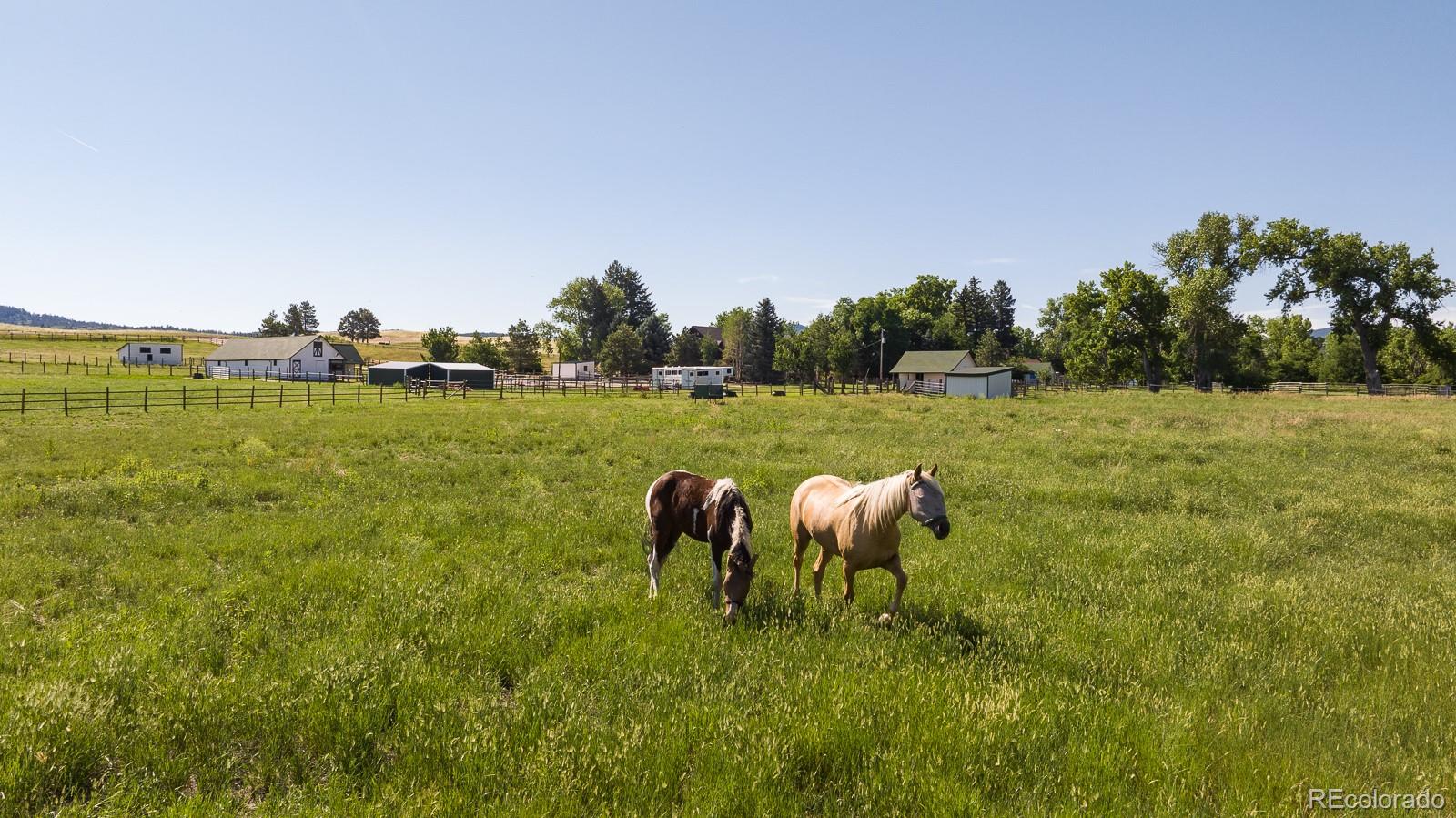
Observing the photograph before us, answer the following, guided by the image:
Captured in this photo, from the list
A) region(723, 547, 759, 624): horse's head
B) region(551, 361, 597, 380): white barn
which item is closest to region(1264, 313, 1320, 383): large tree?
region(551, 361, 597, 380): white barn

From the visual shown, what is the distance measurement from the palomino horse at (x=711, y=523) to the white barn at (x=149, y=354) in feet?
353

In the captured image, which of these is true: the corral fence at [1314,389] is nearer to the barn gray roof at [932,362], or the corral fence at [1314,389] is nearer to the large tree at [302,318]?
the barn gray roof at [932,362]

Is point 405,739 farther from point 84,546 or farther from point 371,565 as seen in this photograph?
point 84,546

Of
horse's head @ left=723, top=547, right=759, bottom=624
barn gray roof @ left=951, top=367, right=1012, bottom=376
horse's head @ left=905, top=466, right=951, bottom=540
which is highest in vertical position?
barn gray roof @ left=951, top=367, right=1012, bottom=376

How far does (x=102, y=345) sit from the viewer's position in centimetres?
10525

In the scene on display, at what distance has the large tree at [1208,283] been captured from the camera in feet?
236

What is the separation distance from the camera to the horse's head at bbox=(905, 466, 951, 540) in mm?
6207

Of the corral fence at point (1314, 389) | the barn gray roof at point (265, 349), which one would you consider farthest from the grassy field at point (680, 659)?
the barn gray roof at point (265, 349)

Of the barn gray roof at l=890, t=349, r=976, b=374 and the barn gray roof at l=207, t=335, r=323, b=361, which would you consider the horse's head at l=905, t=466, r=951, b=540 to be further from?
the barn gray roof at l=207, t=335, r=323, b=361

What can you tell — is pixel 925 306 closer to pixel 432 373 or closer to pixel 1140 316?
pixel 1140 316

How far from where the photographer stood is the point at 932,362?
72.9 meters

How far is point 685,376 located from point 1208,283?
61.9 m

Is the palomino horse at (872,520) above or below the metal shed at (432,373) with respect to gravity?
below

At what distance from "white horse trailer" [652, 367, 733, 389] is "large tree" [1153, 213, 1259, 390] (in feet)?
Result: 182
